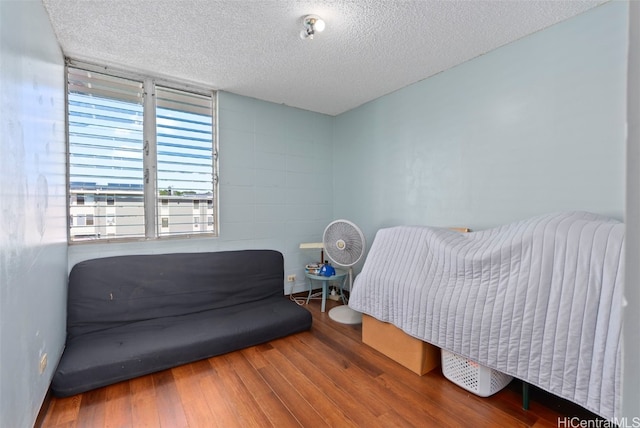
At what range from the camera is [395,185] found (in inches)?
128

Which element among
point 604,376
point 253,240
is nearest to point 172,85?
point 253,240

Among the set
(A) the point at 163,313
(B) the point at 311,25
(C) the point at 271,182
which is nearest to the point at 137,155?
(C) the point at 271,182

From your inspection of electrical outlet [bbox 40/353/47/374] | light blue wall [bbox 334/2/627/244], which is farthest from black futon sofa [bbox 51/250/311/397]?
light blue wall [bbox 334/2/627/244]

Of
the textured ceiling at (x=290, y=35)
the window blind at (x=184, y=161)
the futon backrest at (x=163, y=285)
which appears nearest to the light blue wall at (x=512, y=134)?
the textured ceiling at (x=290, y=35)

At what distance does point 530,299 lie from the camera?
158cm

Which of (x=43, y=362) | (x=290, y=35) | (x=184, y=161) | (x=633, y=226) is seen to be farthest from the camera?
(x=184, y=161)

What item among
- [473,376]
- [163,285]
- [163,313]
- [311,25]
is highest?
[311,25]

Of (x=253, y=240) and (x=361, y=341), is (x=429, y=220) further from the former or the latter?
(x=253, y=240)

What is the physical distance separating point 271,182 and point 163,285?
5.37 ft

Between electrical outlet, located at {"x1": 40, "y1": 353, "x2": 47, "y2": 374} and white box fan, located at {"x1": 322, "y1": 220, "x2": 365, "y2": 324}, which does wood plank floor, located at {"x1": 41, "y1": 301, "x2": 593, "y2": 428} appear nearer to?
electrical outlet, located at {"x1": 40, "y1": 353, "x2": 47, "y2": 374}

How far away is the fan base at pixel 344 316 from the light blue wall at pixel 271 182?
767 millimetres

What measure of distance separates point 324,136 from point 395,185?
53.7 inches

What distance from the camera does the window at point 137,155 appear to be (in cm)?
253

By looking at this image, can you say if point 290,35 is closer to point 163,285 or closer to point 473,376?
point 163,285
